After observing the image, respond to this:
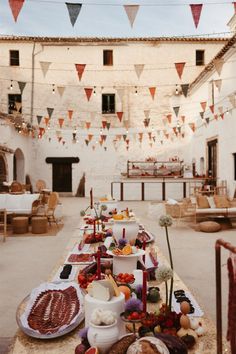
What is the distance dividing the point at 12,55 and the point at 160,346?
18.7 meters

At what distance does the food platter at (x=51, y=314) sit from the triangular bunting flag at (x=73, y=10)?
14.3 ft

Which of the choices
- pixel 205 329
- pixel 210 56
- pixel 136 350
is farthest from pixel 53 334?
pixel 210 56

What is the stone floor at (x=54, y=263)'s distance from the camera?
11.8 ft

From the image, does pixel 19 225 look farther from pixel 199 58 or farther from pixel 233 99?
pixel 199 58

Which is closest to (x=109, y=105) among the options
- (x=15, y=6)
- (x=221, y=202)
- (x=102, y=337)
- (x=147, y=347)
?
(x=221, y=202)

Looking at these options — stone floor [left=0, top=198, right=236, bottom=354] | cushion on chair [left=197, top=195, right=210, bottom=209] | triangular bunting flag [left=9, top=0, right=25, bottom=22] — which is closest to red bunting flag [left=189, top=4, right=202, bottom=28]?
triangular bunting flag [left=9, top=0, right=25, bottom=22]

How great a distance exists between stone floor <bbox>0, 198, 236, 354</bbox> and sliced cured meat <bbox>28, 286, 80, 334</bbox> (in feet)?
2.20

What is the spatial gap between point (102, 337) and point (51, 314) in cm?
72

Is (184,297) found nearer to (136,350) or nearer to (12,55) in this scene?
(136,350)

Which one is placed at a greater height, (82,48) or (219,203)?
(82,48)

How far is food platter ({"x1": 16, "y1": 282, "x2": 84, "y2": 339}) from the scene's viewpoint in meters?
1.80

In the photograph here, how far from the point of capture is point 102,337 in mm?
1432

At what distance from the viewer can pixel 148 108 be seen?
17859mm

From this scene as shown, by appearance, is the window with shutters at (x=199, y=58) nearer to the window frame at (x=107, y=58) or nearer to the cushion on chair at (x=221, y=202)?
the window frame at (x=107, y=58)
